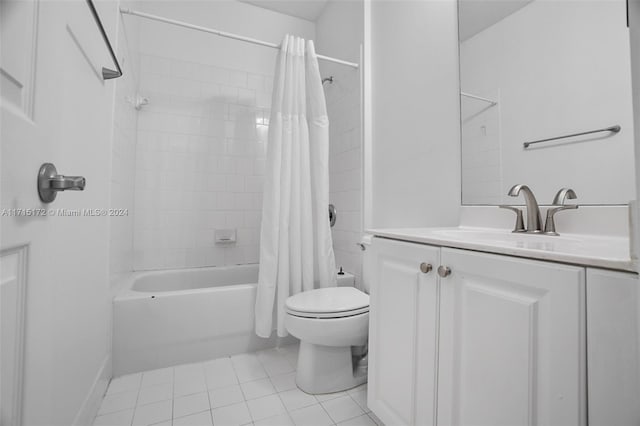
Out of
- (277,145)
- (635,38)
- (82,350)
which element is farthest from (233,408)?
(635,38)

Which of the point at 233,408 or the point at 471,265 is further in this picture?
the point at 233,408

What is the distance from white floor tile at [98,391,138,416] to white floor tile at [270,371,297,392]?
A: 620mm

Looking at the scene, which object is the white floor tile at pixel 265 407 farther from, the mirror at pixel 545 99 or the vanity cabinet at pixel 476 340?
the mirror at pixel 545 99

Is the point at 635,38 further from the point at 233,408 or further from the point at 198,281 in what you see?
the point at 198,281

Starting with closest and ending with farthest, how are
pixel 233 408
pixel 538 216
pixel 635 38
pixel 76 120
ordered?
pixel 635 38 → pixel 76 120 → pixel 538 216 → pixel 233 408

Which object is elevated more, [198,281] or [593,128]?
[593,128]

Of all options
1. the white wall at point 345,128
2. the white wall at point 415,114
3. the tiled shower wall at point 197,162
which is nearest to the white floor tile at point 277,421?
the white wall at point 345,128

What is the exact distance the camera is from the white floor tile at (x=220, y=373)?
145 centimetres

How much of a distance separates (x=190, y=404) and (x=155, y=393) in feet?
0.68

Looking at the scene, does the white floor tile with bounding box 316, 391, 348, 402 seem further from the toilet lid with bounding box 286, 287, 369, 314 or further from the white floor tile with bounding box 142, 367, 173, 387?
the white floor tile with bounding box 142, 367, 173, 387

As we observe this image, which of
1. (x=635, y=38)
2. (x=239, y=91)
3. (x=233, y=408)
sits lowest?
(x=233, y=408)

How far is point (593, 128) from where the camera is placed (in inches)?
37.0

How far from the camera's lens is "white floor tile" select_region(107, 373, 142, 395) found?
4.55ft

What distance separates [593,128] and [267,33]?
93.9 inches
